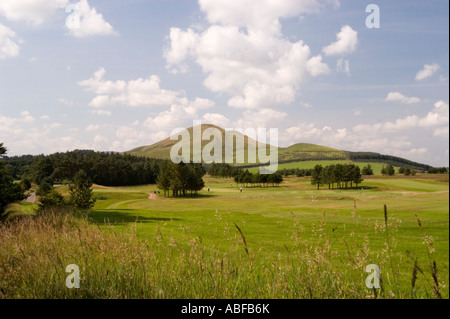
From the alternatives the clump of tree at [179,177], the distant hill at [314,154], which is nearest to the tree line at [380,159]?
the distant hill at [314,154]

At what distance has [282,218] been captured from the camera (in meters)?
30.6

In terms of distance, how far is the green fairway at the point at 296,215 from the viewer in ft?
51.1

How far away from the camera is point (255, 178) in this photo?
4959 cm

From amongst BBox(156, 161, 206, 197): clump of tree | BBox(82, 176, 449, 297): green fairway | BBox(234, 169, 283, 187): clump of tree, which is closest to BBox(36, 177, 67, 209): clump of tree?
BBox(82, 176, 449, 297): green fairway

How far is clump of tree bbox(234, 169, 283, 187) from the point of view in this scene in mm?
45281

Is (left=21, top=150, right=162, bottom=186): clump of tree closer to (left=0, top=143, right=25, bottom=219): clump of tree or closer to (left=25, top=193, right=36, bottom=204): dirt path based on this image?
(left=0, top=143, right=25, bottom=219): clump of tree

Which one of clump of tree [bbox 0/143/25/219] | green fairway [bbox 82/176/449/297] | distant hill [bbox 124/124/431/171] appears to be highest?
distant hill [bbox 124/124/431/171]

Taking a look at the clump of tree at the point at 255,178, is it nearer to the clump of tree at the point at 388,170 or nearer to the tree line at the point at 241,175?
the tree line at the point at 241,175

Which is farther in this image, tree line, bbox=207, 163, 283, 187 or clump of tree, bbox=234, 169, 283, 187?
clump of tree, bbox=234, 169, 283, 187

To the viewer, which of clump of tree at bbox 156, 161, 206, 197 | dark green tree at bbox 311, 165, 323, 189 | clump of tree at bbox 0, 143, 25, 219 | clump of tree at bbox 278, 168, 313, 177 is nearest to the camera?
clump of tree at bbox 0, 143, 25, 219

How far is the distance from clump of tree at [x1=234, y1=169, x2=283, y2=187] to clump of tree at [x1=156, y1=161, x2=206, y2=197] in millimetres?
10316

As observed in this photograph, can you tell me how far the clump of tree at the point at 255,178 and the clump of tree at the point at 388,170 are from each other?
1819 centimetres
